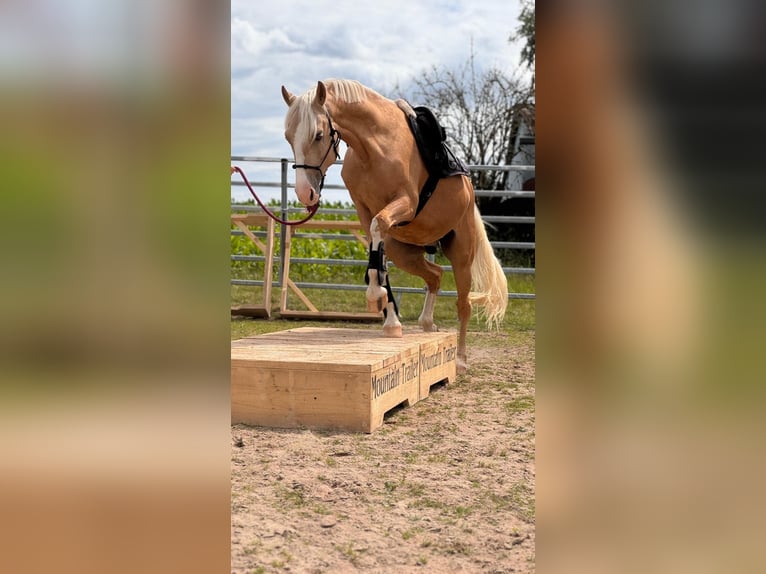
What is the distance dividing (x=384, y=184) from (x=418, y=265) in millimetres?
1145

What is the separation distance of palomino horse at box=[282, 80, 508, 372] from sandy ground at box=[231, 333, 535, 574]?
1.02 m

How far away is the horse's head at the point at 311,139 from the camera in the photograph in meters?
4.01

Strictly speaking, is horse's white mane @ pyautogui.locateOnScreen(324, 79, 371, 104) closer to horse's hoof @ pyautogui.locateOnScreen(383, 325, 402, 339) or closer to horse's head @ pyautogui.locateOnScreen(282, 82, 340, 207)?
horse's head @ pyautogui.locateOnScreen(282, 82, 340, 207)

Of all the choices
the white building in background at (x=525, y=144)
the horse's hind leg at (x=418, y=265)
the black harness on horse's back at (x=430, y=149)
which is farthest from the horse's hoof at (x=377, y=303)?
the white building in background at (x=525, y=144)

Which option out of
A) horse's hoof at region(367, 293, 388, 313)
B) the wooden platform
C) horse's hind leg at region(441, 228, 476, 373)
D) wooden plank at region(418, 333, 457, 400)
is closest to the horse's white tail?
horse's hind leg at region(441, 228, 476, 373)

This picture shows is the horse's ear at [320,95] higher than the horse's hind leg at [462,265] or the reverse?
higher

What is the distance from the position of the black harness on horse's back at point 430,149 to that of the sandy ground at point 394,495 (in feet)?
5.12

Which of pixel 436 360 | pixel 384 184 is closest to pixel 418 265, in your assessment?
pixel 436 360

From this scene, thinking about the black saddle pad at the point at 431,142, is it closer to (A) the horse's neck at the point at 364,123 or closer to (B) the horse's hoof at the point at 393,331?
(A) the horse's neck at the point at 364,123
